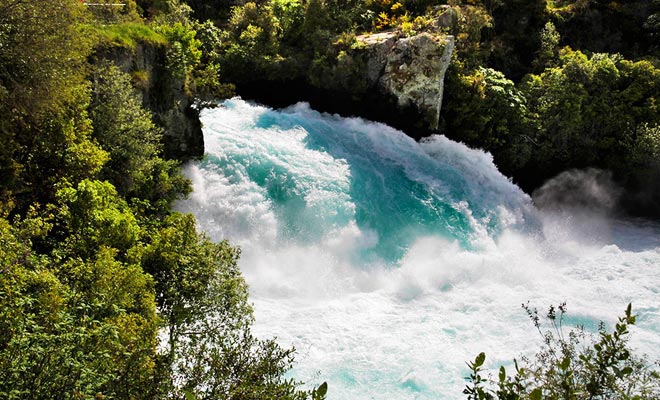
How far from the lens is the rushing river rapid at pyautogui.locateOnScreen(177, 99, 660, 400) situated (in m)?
18.1

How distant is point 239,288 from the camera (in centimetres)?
1281

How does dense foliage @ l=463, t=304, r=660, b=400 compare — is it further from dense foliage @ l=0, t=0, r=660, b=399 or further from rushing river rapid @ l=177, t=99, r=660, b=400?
rushing river rapid @ l=177, t=99, r=660, b=400

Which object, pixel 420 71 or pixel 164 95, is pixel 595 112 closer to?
pixel 420 71

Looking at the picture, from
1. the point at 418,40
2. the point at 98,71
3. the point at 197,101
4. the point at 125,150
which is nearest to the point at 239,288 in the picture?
the point at 125,150

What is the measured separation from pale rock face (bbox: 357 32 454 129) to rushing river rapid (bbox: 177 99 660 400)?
2486 millimetres

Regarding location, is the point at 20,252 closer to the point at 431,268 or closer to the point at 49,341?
the point at 49,341

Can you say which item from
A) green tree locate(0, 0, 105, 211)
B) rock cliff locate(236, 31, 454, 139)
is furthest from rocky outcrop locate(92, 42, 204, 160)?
rock cliff locate(236, 31, 454, 139)

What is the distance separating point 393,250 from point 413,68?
1302 centimetres

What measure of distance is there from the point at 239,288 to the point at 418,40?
23112mm

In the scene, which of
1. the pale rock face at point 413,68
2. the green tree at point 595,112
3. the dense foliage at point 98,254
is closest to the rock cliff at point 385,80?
the pale rock face at point 413,68

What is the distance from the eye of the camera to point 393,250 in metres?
23.9

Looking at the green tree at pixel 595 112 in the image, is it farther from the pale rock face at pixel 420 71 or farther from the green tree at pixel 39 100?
the green tree at pixel 39 100

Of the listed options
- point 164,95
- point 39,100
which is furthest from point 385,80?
point 39,100

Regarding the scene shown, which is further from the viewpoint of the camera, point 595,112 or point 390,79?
point 595,112
